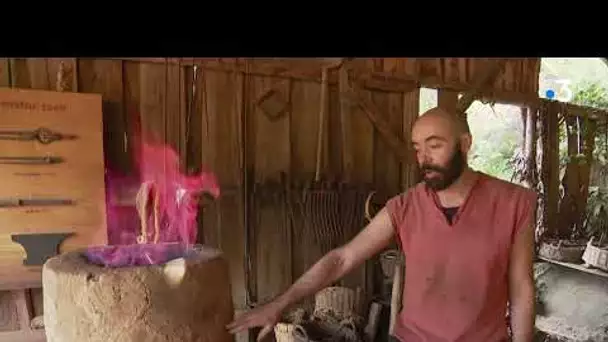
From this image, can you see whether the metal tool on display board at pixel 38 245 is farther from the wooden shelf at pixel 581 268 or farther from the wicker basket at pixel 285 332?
the wooden shelf at pixel 581 268

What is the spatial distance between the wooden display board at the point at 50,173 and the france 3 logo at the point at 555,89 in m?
2.43

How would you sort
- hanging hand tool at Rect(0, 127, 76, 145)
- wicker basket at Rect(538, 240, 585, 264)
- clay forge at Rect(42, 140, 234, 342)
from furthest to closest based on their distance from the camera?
wicker basket at Rect(538, 240, 585, 264)
hanging hand tool at Rect(0, 127, 76, 145)
clay forge at Rect(42, 140, 234, 342)

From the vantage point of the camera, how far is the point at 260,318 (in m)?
1.39

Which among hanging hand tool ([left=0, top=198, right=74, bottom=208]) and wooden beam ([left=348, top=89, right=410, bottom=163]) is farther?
wooden beam ([left=348, top=89, right=410, bottom=163])

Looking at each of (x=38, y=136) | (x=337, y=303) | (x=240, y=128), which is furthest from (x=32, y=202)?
(x=337, y=303)

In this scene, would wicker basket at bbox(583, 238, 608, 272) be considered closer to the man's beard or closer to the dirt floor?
the dirt floor

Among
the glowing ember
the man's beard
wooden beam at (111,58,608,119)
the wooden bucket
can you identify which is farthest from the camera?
the wooden bucket

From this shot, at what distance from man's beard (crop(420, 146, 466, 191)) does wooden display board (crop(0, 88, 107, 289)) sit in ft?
3.87

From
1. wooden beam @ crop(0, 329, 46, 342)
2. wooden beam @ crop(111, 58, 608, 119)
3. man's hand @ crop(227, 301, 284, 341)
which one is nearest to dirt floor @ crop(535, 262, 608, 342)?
wooden beam @ crop(111, 58, 608, 119)

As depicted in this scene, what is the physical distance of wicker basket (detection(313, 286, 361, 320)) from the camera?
242 cm

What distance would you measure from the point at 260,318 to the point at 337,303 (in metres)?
1.10

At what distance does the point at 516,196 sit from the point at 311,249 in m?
1.26

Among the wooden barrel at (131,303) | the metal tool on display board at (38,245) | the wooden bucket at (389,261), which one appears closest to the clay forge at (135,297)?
the wooden barrel at (131,303)
